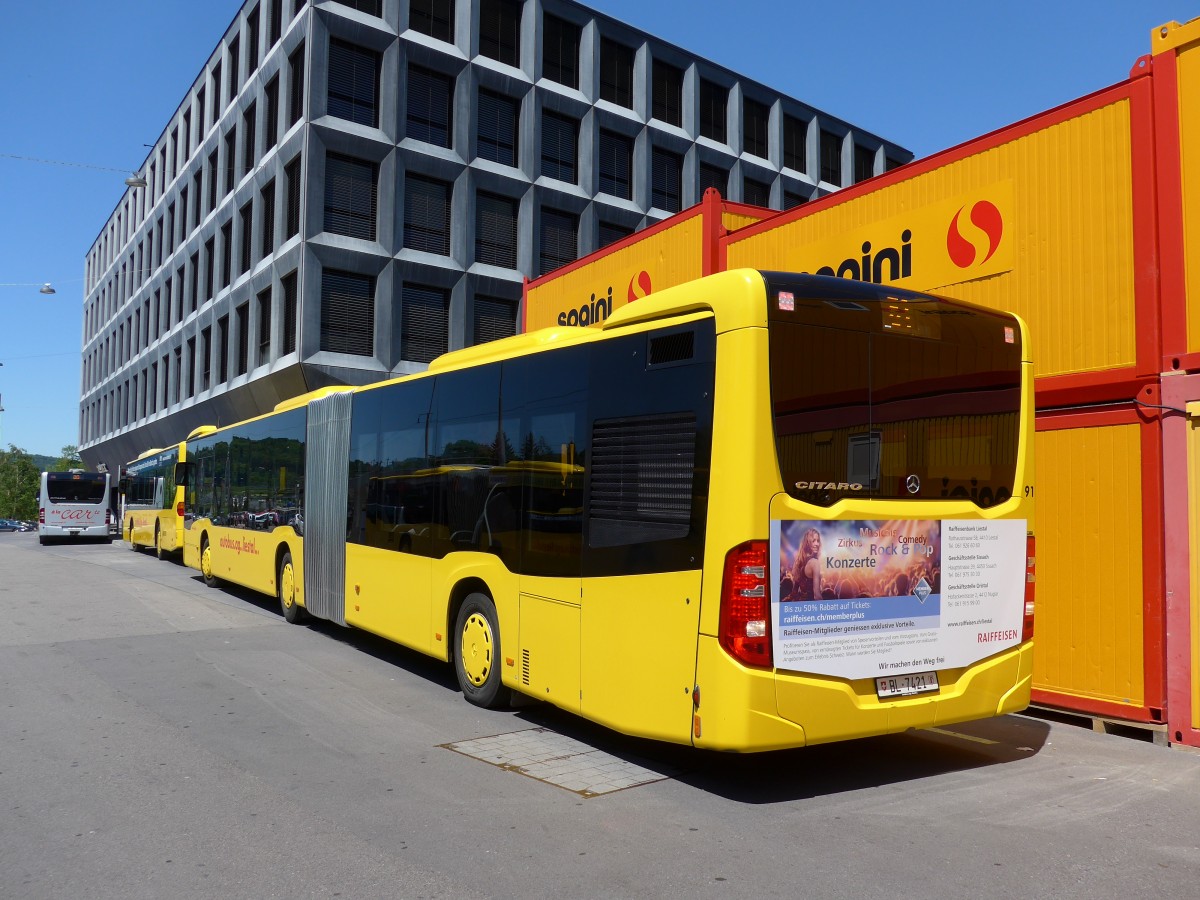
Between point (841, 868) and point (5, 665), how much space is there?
868 cm

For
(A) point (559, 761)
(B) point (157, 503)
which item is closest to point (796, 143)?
(B) point (157, 503)

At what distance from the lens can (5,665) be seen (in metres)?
9.59

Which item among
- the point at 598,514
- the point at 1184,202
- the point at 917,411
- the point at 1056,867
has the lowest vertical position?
the point at 1056,867

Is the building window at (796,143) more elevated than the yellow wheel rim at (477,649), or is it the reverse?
the building window at (796,143)

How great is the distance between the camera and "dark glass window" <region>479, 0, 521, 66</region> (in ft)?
103

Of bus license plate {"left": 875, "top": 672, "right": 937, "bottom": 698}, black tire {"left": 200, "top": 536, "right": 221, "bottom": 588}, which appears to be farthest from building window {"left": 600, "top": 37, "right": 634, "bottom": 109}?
bus license plate {"left": 875, "top": 672, "right": 937, "bottom": 698}

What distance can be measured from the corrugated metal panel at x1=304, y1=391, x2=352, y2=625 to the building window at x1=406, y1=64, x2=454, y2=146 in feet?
66.1

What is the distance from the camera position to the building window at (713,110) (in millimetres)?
37062

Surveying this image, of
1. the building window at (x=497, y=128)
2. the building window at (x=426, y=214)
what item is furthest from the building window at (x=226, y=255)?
the building window at (x=497, y=128)

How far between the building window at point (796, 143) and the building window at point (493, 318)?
15.1 m

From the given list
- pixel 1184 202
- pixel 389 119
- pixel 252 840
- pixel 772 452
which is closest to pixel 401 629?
pixel 252 840

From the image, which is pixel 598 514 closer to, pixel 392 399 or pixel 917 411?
pixel 917 411

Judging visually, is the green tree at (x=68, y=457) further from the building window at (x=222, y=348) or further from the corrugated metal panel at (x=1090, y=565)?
the corrugated metal panel at (x=1090, y=565)

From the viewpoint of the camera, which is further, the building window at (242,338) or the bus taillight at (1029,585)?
the building window at (242,338)
